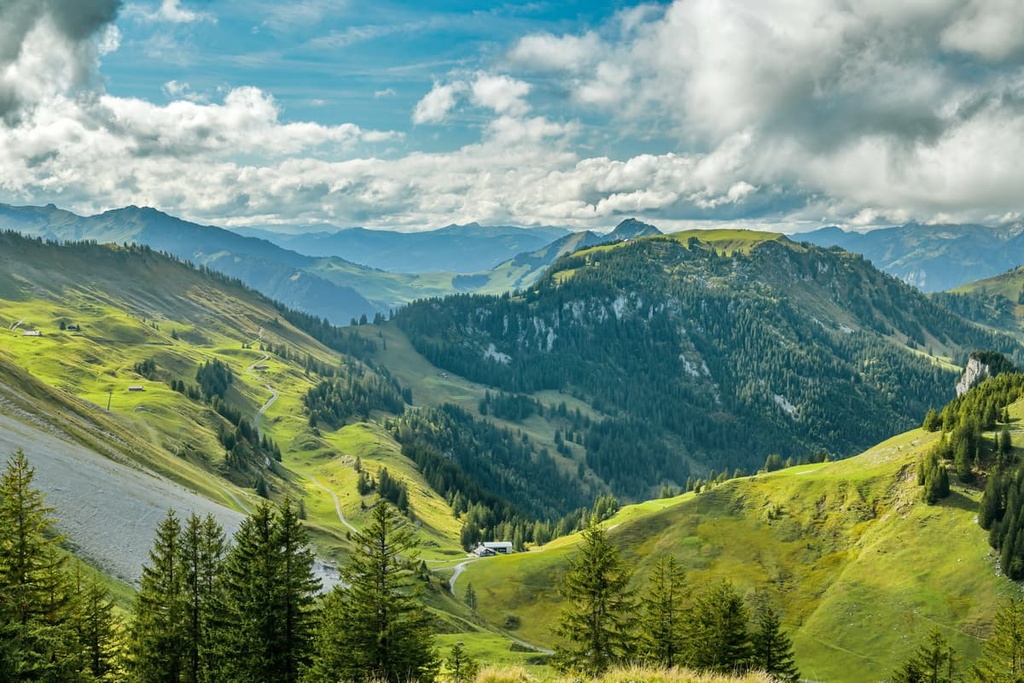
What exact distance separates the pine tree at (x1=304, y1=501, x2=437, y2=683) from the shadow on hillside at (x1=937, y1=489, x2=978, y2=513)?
106253mm

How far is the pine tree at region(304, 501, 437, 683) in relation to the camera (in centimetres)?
3553

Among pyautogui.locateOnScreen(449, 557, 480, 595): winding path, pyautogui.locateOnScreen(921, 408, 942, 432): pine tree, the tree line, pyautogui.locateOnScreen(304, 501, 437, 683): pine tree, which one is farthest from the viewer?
pyautogui.locateOnScreen(449, 557, 480, 595): winding path

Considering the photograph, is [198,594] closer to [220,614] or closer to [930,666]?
[220,614]

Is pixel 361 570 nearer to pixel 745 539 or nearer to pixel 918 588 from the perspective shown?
pixel 918 588

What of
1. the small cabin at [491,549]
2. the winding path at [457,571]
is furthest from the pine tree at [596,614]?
the small cabin at [491,549]

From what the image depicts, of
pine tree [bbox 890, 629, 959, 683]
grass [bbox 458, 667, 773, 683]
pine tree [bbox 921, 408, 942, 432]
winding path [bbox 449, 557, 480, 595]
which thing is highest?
pine tree [bbox 921, 408, 942, 432]

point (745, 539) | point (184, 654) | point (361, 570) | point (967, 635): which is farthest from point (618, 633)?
point (745, 539)

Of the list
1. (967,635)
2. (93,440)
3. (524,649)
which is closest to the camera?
(967,635)

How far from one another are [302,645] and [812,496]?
119 meters

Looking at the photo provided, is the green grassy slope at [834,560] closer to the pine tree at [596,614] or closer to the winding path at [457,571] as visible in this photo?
the winding path at [457,571]

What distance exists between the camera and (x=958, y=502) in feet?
367

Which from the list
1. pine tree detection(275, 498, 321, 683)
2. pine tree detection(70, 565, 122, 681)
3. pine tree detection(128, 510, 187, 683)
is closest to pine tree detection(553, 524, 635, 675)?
pine tree detection(275, 498, 321, 683)

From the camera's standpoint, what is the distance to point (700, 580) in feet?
400

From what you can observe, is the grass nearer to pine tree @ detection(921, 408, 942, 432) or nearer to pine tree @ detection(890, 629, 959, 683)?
pine tree @ detection(890, 629, 959, 683)
